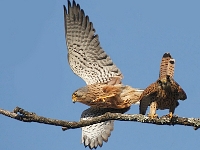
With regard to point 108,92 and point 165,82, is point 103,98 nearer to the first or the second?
point 108,92

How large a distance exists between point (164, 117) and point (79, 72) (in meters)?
4.66

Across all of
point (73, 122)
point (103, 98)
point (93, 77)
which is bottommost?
point (73, 122)

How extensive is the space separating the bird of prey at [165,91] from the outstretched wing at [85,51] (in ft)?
12.2

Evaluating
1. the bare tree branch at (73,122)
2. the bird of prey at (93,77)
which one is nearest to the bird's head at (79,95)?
the bird of prey at (93,77)

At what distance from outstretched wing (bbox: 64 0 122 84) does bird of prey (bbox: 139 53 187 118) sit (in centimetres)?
371

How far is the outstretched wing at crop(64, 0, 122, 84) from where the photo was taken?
10430mm

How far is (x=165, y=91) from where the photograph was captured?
659 centimetres

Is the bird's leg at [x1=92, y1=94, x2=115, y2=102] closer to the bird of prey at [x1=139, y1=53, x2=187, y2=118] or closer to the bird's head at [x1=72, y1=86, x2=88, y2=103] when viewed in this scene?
the bird's head at [x1=72, y1=86, x2=88, y2=103]

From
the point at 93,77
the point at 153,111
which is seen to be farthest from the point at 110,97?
the point at 153,111

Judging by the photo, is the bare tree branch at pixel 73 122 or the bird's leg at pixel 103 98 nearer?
the bare tree branch at pixel 73 122

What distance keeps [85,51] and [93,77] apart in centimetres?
53

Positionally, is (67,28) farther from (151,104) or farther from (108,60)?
(151,104)

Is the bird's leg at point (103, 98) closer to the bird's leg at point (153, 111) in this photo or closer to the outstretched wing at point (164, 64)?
the bird's leg at point (153, 111)

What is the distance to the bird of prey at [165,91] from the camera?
21.2 feet
